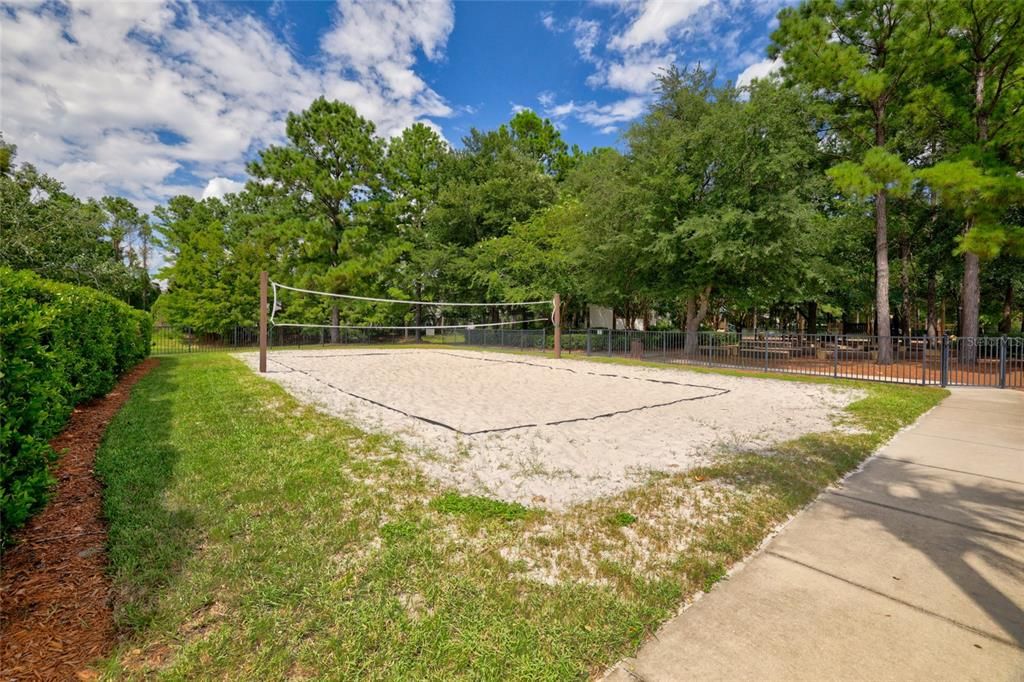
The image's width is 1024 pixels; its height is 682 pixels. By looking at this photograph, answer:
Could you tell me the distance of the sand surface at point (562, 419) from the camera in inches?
160

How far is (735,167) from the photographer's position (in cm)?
1452

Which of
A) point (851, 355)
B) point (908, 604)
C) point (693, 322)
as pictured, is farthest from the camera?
point (851, 355)

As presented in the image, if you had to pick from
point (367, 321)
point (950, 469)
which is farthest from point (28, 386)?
point (367, 321)

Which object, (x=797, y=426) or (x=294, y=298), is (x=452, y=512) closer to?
(x=797, y=426)

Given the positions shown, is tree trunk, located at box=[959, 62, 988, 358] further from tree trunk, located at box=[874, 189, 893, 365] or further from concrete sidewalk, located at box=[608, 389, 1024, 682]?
concrete sidewalk, located at box=[608, 389, 1024, 682]

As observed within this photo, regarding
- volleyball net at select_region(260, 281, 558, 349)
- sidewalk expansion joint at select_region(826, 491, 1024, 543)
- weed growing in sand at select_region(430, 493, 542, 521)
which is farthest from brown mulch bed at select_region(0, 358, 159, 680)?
volleyball net at select_region(260, 281, 558, 349)

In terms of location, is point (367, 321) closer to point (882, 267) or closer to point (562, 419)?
point (562, 419)

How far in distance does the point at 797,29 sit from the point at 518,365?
1447cm

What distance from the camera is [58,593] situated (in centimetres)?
222

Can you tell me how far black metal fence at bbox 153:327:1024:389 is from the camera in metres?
10.6

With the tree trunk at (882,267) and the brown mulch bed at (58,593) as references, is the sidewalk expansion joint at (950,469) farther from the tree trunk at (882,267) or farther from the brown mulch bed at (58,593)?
the tree trunk at (882,267)

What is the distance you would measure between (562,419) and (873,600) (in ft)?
13.6

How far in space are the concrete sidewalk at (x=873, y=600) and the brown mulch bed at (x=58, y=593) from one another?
227 cm

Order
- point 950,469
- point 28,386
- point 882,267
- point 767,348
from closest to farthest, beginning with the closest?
point 28,386 → point 950,469 → point 767,348 → point 882,267
